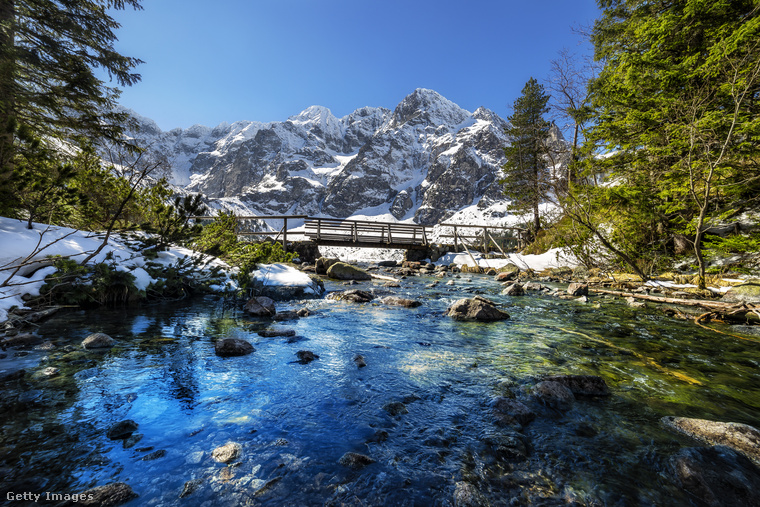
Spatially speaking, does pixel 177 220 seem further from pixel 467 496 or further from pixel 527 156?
pixel 527 156

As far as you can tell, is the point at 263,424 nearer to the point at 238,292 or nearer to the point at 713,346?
the point at 238,292

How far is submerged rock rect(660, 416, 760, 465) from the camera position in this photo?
2.15m

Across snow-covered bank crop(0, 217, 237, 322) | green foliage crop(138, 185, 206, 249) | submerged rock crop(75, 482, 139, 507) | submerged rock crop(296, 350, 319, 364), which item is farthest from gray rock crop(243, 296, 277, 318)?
submerged rock crop(75, 482, 139, 507)

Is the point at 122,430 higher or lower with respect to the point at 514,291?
lower

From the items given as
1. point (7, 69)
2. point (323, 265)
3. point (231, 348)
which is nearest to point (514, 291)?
point (231, 348)

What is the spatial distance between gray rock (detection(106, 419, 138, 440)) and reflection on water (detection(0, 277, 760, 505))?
61 millimetres

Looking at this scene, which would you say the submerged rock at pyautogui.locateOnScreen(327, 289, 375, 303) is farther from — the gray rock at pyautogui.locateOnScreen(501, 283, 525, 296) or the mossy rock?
the mossy rock

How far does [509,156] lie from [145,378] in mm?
27243

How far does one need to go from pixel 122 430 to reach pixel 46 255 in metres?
4.42

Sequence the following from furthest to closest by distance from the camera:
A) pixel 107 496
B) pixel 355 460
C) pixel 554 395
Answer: pixel 554 395
pixel 355 460
pixel 107 496

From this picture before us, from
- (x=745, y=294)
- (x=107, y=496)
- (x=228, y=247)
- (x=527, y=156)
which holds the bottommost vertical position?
(x=107, y=496)

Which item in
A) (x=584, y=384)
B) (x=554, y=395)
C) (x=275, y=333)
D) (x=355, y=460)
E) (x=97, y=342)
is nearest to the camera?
(x=355, y=460)

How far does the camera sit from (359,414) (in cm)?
268

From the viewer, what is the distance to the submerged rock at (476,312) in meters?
6.49
